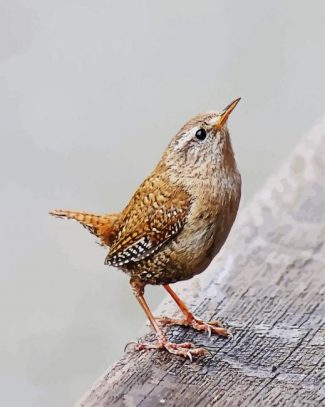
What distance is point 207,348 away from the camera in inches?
107

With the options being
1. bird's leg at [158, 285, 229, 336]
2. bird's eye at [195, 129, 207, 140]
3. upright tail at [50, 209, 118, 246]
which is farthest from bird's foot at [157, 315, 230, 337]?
bird's eye at [195, 129, 207, 140]

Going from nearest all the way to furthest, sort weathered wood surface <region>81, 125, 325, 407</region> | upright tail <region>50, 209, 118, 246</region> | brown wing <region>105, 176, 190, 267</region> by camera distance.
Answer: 1. weathered wood surface <region>81, 125, 325, 407</region>
2. brown wing <region>105, 176, 190, 267</region>
3. upright tail <region>50, 209, 118, 246</region>

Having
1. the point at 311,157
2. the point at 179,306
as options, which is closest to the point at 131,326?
the point at 311,157

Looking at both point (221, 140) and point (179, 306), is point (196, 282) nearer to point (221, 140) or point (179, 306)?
point (179, 306)

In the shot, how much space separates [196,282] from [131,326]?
3.00 metres

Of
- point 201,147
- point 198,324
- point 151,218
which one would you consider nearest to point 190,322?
point 198,324

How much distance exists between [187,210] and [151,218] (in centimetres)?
12

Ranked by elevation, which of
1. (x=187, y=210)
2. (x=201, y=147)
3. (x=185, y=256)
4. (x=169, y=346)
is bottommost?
(x=169, y=346)

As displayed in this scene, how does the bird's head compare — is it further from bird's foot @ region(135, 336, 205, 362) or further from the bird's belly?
bird's foot @ region(135, 336, 205, 362)

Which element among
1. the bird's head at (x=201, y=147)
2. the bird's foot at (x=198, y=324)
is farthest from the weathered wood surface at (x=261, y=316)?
the bird's head at (x=201, y=147)

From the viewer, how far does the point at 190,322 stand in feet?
9.50

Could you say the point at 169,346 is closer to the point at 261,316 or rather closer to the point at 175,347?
the point at 175,347

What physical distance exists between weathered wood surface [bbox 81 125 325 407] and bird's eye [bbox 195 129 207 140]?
1.22ft

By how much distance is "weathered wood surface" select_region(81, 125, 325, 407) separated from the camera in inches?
97.4
